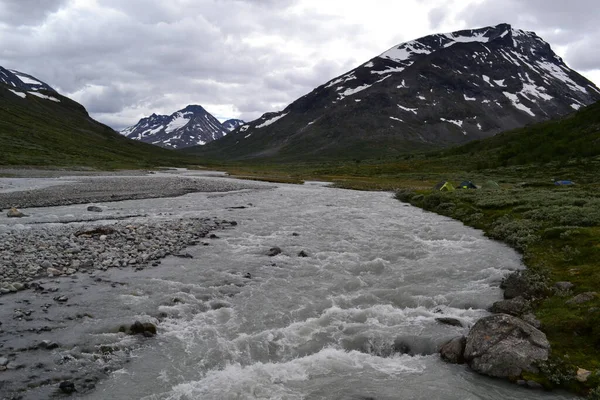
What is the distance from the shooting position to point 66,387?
977 cm

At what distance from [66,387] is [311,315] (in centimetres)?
800

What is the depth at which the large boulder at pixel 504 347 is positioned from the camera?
10.9 metres

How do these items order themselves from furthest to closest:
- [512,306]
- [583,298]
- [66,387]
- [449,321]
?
[512,306] < [449,321] < [583,298] < [66,387]

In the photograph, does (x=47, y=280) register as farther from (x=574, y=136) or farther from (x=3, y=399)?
(x=574, y=136)

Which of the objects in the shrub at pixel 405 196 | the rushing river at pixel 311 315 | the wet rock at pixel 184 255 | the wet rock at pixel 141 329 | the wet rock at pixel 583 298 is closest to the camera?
the rushing river at pixel 311 315

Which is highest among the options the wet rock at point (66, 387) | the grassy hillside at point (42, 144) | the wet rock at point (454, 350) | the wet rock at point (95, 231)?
the grassy hillside at point (42, 144)

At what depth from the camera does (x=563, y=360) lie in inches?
425

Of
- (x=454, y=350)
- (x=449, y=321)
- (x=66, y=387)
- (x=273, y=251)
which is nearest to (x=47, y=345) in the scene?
(x=66, y=387)

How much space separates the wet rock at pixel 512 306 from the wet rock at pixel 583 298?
55.1 inches

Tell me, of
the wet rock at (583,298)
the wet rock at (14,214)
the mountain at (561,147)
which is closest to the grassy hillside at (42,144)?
the wet rock at (14,214)

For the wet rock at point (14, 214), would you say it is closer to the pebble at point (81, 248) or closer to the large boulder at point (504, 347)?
the pebble at point (81, 248)

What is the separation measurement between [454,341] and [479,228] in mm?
22296

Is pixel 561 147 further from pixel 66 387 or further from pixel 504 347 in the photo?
pixel 66 387

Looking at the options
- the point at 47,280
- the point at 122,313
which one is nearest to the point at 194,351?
the point at 122,313
